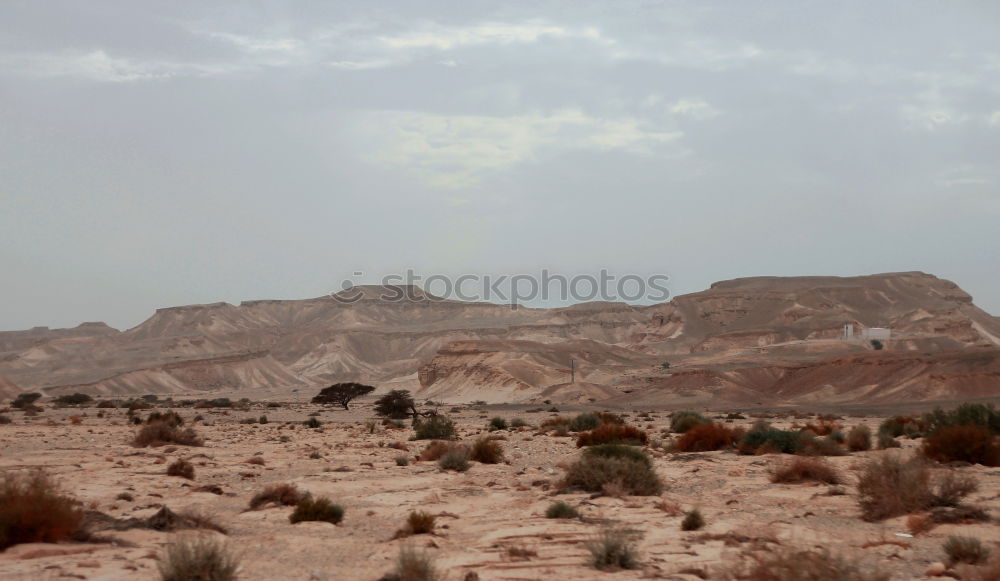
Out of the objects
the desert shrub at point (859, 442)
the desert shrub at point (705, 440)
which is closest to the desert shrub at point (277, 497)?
the desert shrub at point (705, 440)

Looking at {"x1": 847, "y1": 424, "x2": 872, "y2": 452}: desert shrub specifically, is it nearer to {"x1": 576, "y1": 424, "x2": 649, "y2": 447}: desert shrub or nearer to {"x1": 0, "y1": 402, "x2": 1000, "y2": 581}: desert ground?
{"x1": 0, "y1": 402, "x2": 1000, "y2": 581}: desert ground

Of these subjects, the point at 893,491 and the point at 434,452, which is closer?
the point at 893,491

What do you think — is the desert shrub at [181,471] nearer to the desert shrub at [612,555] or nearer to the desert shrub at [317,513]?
the desert shrub at [317,513]

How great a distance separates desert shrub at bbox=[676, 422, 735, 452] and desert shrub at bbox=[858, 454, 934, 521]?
12.2 meters

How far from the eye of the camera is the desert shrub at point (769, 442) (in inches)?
922

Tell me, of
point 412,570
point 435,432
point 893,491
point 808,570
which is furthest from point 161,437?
point 808,570

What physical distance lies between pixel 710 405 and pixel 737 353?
37.9m

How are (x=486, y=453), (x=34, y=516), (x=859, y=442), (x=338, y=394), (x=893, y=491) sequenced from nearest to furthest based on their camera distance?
1. (x=34, y=516)
2. (x=893, y=491)
3. (x=486, y=453)
4. (x=859, y=442)
5. (x=338, y=394)

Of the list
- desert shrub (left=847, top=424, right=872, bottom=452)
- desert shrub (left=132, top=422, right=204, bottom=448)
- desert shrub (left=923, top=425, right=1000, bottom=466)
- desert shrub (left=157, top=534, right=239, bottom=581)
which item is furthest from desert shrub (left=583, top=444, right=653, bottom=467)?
desert shrub (left=132, top=422, right=204, bottom=448)

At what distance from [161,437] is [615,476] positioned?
18.3 m

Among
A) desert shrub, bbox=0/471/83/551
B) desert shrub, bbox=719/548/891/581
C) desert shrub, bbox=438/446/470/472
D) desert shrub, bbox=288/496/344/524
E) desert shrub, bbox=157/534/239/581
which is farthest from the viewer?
desert shrub, bbox=438/446/470/472

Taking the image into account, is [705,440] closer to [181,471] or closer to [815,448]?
[815,448]

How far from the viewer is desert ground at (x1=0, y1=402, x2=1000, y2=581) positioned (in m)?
10.0

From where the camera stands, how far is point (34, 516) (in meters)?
10.5
